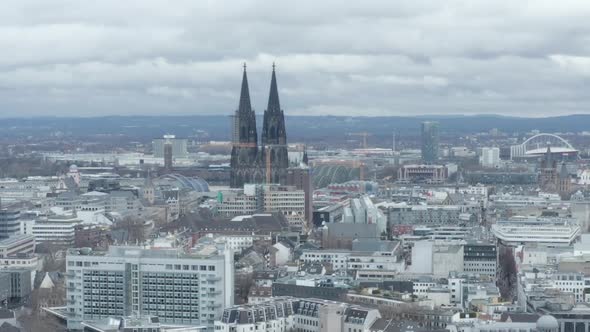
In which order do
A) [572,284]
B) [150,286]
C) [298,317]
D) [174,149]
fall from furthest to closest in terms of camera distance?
[174,149] → [572,284] → [150,286] → [298,317]

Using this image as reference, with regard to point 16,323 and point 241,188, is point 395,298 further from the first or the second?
point 241,188

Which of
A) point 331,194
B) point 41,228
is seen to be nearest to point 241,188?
point 331,194

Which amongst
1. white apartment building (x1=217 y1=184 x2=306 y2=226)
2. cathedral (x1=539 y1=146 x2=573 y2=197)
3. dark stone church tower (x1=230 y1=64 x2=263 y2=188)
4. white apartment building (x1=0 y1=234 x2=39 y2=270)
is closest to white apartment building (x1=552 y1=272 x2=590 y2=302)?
white apartment building (x1=0 y1=234 x2=39 y2=270)

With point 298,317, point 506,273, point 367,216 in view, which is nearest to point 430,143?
point 367,216

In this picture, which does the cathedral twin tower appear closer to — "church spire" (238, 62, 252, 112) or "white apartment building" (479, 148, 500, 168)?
"church spire" (238, 62, 252, 112)

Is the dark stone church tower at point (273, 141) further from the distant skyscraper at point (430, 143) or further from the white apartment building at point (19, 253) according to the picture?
the distant skyscraper at point (430, 143)

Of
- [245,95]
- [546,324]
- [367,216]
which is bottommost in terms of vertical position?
[546,324]

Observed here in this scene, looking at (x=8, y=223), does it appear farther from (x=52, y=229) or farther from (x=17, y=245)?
(x=17, y=245)
